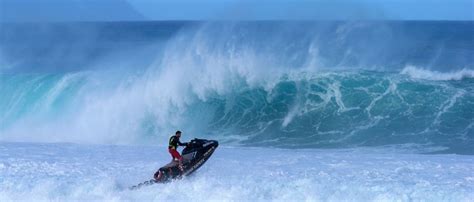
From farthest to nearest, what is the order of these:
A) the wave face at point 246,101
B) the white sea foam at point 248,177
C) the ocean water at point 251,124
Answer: the wave face at point 246,101
the ocean water at point 251,124
the white sea foam at point 248,177

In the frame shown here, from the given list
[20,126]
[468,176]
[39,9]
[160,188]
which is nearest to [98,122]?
[20,126]

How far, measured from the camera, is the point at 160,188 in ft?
35.4

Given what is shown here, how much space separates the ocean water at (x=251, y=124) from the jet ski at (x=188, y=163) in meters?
0.21

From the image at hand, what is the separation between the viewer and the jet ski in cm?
1102

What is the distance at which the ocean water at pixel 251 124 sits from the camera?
1094 centimetres

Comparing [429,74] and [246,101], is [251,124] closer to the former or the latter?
[246,101]

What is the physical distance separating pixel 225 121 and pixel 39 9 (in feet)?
303

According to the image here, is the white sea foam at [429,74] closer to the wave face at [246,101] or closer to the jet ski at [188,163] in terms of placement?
the wave face at [246,101]

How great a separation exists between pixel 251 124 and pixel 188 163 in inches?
310

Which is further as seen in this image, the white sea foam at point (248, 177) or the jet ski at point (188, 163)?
the jet ski at point (188, 163)

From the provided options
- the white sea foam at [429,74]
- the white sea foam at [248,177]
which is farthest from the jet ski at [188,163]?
the white sea foam at [429,74]

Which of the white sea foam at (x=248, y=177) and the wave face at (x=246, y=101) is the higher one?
the wave face at (x=246, y=101)

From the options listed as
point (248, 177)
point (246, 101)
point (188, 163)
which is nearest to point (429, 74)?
point (246, 101)

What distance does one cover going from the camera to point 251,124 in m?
19.1
